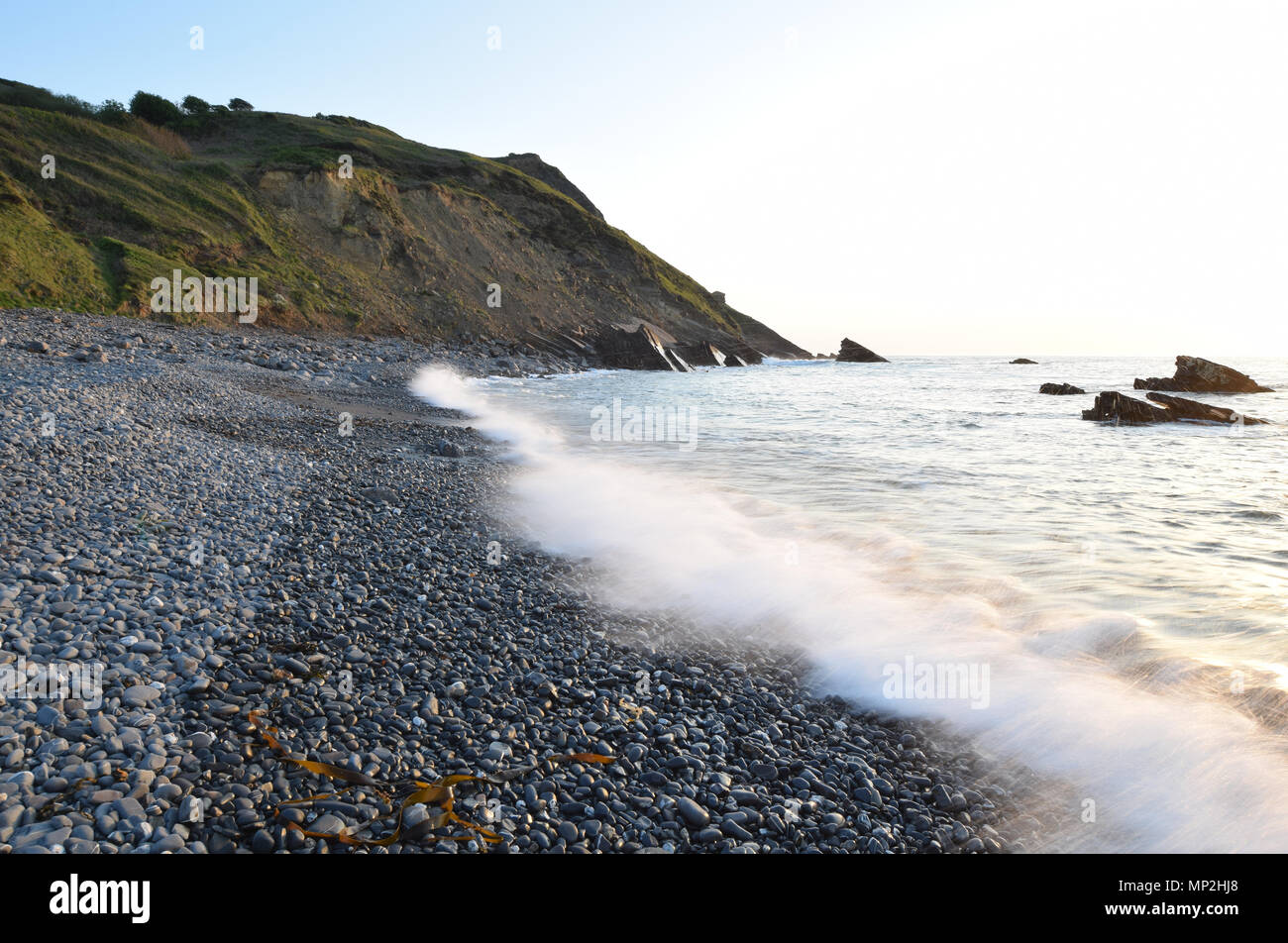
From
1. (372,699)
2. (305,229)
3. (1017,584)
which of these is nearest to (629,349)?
(305,229)

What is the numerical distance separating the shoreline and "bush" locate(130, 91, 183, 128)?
69.2 m

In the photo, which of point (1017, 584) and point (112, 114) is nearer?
point (1017, 584)

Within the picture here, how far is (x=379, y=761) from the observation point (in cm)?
473

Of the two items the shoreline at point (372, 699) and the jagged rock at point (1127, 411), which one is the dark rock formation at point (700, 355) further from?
the shoreline at point (372, 699)

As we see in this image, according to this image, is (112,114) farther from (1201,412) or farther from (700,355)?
(1201,412)

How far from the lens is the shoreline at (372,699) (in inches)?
166

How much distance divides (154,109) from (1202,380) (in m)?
90.0

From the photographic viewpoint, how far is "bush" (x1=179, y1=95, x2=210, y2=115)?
225ft

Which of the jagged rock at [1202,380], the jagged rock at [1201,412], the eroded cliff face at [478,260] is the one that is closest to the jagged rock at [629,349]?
the eroded cliff face at [478,260]

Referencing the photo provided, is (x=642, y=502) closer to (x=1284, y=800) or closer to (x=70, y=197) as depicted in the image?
(x=1284, y=800)

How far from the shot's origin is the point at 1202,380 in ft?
150

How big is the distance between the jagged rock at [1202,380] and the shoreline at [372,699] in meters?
53.4
